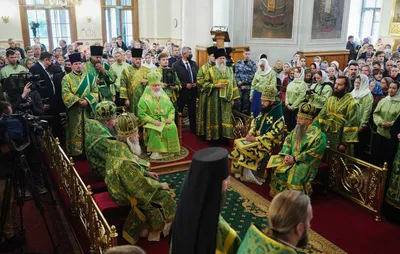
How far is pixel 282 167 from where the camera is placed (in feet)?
17.4

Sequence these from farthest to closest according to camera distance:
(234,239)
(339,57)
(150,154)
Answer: (339,57)
(150,154)
(234,239)

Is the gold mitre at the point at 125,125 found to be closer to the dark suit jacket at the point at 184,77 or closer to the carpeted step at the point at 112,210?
the carpeted step at the point at 112,210

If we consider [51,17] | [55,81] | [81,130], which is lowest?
[81,130]

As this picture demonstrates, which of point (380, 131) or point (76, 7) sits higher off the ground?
point (76, 7)

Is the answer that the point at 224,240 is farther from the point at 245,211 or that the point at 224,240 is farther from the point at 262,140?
the point at 262,140

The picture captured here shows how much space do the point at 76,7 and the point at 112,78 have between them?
1108 centimetres

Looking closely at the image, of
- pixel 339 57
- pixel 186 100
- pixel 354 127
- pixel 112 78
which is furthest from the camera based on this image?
pixel 339 57

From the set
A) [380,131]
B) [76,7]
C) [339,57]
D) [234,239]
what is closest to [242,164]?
[380,131]

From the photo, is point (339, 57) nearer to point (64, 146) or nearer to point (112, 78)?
point (112, 78)

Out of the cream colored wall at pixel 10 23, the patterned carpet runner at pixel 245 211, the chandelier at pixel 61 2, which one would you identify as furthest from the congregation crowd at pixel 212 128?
the cream colored wall at pixel 10 23

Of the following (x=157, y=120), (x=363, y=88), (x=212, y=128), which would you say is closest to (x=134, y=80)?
(x=157, y=120)

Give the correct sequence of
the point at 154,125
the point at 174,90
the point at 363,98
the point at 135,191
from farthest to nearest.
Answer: the point at 174,90
the point at 154,125
the point at 363,98
the point at 135,191

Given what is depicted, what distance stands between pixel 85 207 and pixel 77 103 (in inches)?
115

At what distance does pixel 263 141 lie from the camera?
229 inches
